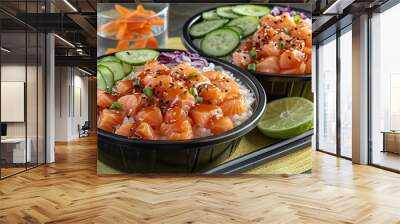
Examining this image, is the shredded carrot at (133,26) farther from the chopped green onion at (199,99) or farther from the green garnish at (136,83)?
the chopped green onion at (199,99)

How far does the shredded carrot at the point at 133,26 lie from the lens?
6012 millimetres

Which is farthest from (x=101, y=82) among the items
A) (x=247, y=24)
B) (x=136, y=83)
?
(x=247, y=24)

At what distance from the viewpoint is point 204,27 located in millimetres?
6125

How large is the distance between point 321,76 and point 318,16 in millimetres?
3216

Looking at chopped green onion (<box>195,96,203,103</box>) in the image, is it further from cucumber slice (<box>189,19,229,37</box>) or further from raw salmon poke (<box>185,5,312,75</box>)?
cucumber slice (<box>189,19,229,37</box>)

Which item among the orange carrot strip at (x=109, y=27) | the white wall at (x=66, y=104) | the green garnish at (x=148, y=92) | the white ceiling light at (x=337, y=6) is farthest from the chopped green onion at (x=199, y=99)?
the white wall at (x=66, y=104)

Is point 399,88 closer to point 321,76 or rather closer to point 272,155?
point 272,155

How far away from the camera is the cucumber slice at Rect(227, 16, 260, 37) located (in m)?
6.11

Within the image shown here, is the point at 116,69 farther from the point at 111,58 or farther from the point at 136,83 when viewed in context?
the point at 136,83

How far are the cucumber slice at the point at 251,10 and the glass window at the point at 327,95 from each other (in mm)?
3597

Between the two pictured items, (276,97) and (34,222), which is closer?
(34,222)

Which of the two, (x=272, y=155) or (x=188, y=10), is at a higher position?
(x=188, y=10)

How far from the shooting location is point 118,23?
6039 mm

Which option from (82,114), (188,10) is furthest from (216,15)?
(82,114)
